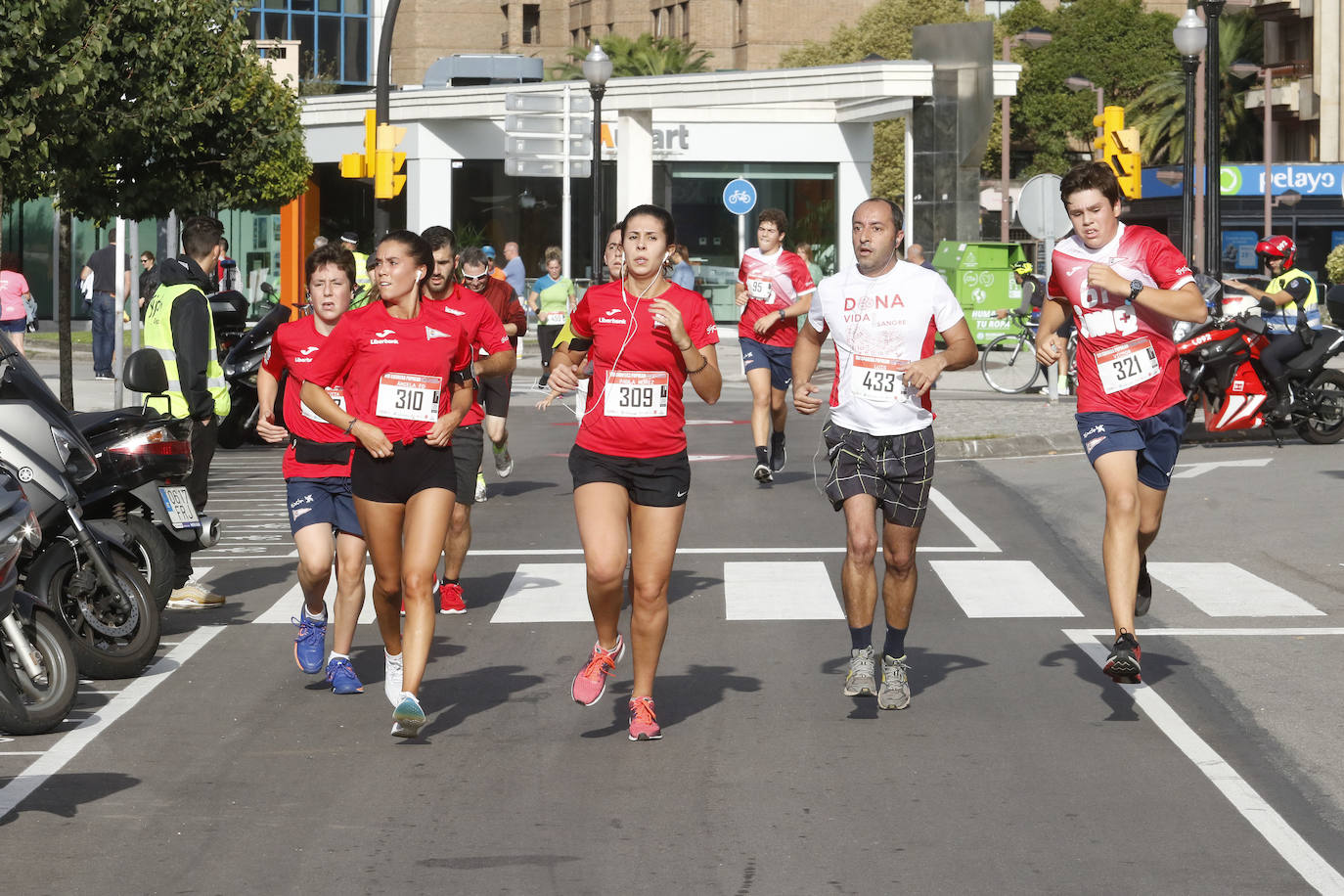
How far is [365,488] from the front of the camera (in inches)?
291

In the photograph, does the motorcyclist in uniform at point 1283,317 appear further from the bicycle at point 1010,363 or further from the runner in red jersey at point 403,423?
the runner in red jersey at point 403,423

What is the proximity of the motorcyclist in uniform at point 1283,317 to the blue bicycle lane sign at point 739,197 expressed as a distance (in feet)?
69.0

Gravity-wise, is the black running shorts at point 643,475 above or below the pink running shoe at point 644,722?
above

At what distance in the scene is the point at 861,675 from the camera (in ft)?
25.9

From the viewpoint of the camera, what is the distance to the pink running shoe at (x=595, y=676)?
7.29 meters

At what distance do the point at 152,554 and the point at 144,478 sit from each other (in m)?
0.35

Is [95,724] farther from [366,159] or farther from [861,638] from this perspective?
[366,159]

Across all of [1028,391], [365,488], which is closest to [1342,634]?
[365,488]

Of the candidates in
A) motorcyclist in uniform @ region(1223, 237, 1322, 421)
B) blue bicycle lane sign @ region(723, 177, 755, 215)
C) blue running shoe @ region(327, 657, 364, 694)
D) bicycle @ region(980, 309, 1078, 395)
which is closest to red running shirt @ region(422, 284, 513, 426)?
blue running shoe @ region(327, 657, 364, 694)

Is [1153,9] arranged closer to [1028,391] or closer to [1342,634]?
[1028,391]

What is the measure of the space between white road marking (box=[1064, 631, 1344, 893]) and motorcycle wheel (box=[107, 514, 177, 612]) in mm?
4274

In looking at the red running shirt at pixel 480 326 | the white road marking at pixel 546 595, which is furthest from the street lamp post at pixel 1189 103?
the red running shirt at pixel 480 326

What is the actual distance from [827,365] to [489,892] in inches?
1116

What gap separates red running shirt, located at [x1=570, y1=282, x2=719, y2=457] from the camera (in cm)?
722
